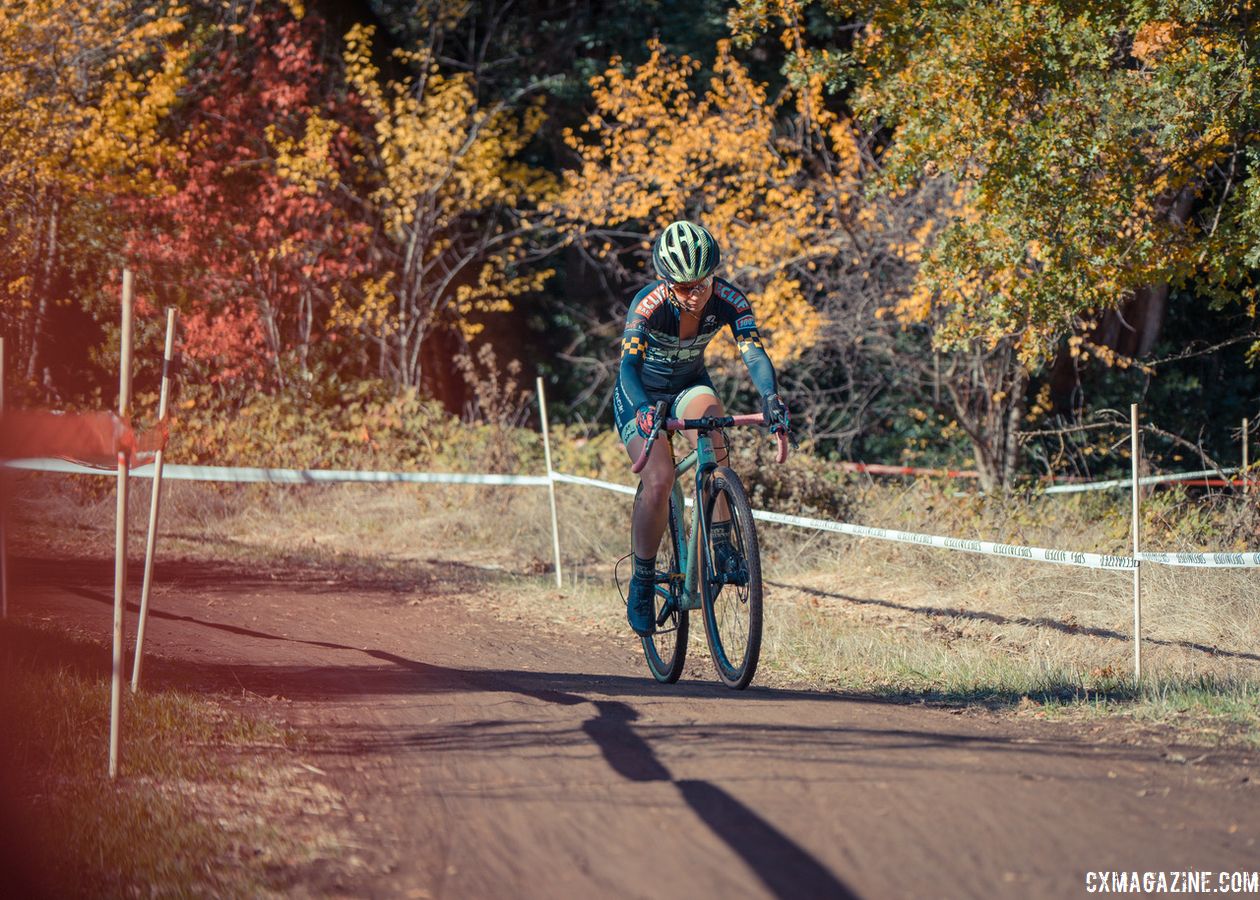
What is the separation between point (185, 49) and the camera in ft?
60.2

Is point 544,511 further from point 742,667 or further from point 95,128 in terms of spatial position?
point 95,128

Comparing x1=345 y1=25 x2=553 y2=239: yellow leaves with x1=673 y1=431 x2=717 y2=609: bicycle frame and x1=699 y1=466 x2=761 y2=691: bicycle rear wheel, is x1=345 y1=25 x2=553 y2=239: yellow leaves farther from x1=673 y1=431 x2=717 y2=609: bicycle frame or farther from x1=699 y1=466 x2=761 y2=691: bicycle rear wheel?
x1=699 y1=466 x2=761 y2=691: bicycle rear wheel

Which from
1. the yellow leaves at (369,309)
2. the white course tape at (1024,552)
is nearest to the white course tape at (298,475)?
the white course tape at (1024,552)

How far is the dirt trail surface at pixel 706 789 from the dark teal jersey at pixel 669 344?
158 centimetres

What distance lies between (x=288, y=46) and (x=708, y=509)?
51.5 feet

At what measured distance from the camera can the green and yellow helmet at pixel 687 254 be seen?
623cm

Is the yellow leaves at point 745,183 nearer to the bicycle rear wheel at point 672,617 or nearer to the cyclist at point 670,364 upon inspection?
the cyclist at point 670,364

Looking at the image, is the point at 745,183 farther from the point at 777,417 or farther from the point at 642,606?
the point at 777,417

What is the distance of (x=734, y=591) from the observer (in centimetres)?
655

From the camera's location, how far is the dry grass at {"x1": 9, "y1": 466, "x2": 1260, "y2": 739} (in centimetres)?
693

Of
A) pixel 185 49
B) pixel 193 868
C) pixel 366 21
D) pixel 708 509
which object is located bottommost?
pixel 193 868

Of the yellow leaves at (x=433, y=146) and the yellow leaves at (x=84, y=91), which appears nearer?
the yellow leaves at (x=84, y=91)

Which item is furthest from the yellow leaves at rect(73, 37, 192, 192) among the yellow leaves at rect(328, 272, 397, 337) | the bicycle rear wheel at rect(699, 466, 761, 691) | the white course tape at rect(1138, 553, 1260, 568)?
the white course tape at rect(1138, 553, 1260, 568)

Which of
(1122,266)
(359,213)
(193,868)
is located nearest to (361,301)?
(359,213)
